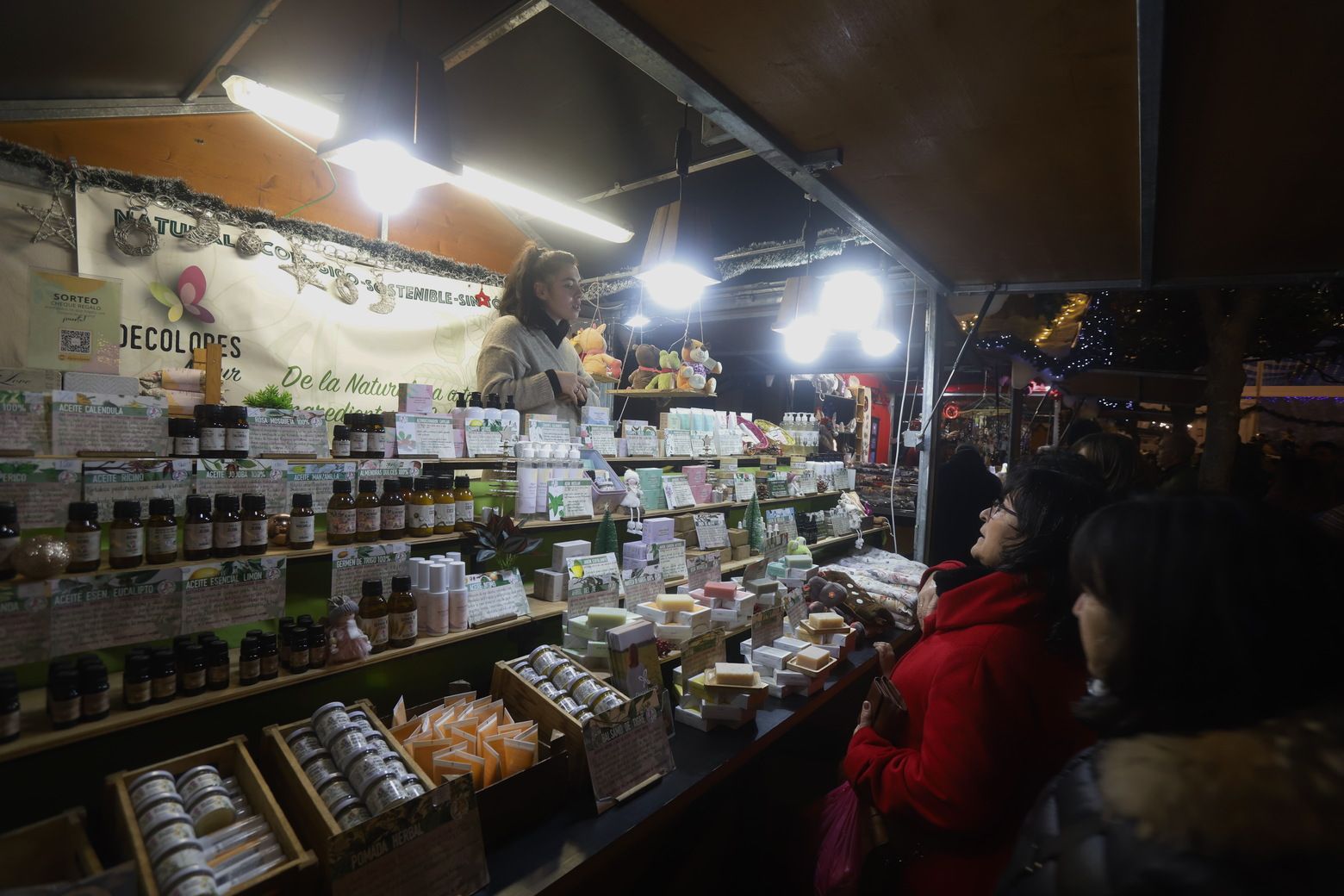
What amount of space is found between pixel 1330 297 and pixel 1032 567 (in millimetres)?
7228

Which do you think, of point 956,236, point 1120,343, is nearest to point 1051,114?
point 956,236

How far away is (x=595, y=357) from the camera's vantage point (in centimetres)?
506

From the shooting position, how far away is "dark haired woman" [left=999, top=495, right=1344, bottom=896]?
69 centimetres

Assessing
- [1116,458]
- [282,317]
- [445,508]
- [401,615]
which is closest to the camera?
[401,615]

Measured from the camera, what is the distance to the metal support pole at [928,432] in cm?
394

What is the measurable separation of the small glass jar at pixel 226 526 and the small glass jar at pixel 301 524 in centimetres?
15

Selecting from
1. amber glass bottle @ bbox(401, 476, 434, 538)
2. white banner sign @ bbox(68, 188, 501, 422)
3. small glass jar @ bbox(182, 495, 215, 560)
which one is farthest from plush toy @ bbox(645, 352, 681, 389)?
small glass jar @ bbox(182, 495, 215, 560)

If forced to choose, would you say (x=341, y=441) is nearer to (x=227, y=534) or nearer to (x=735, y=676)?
(x=227, y=534)

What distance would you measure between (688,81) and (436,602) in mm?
1766

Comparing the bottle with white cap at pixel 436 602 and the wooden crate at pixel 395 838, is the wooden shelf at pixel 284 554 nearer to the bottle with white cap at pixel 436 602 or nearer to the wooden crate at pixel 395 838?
the bottle with white cap at pixel 436 602

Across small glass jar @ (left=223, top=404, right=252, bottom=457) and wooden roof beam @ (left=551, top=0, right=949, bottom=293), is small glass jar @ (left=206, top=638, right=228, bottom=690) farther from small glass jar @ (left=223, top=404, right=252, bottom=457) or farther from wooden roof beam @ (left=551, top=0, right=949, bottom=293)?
wooden roof beam @ (left=551, top=0, right=949, bottom=293)

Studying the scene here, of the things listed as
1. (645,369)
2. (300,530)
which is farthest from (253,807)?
(645,369)

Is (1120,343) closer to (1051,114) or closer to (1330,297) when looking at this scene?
(1330,297)

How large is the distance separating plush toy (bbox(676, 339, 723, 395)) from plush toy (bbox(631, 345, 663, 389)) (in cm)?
24
